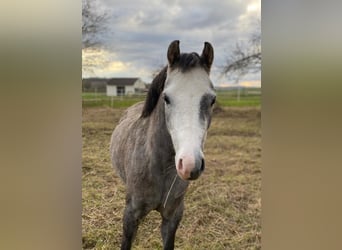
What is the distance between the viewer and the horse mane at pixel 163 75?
1.15m

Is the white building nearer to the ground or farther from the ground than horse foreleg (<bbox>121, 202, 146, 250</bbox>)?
farther from the ground

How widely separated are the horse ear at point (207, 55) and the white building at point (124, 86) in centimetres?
26

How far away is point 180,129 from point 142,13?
0.53 meters

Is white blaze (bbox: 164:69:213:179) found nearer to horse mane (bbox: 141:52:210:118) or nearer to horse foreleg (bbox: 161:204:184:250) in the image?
horse mane (bbox: 141:52:210:118)

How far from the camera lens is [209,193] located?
138 cm

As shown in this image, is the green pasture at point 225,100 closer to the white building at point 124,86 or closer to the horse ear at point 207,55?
the white building at point 124,86

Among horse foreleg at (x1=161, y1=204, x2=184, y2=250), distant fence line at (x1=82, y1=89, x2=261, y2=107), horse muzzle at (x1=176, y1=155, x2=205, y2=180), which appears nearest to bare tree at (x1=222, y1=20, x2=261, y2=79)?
distant fence line at (x1=82, y1=89, x2=261, y2=107)

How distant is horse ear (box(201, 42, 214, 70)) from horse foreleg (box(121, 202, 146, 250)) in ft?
1.93

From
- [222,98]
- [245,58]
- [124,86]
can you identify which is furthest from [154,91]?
[245,58]

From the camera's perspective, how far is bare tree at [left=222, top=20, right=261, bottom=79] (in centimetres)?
133
